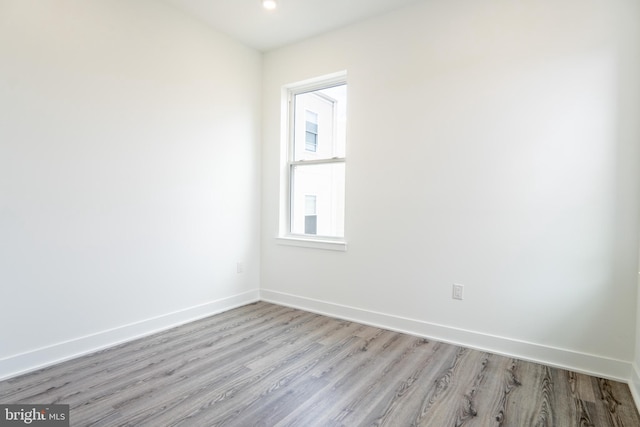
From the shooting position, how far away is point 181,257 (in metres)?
3.02

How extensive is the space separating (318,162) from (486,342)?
2167 millimetres

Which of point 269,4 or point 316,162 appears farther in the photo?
point 316,162

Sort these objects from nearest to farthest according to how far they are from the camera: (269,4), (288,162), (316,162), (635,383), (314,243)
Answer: (635,383) < (269,4) < (314,243) < (316,162) < (288,162)

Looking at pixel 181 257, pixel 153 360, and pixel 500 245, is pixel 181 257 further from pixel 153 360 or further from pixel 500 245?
pixel 500 245

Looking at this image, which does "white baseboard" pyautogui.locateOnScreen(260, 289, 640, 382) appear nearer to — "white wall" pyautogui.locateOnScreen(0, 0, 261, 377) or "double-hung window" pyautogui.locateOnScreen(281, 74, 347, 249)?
"double-hung window" pyautogui.locateOnScreen(281, 74, 347, 249)

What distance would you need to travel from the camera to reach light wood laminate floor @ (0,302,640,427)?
67.9 inches

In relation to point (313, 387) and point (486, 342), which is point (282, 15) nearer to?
point (313, 387)

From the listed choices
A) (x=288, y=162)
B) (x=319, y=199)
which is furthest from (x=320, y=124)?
(x=319, y=199)

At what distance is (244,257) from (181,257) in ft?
2.44

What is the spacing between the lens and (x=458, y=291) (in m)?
2.63

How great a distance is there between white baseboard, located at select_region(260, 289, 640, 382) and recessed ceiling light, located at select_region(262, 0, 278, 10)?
2671 millimetres

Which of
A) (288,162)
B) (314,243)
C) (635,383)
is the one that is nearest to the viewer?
(635,383)

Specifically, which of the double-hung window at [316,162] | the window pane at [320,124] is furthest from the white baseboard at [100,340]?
the window pane at [320,124]

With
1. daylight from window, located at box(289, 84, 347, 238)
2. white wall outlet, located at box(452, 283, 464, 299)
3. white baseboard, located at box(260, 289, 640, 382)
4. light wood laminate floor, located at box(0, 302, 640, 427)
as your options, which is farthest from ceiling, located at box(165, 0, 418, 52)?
light wood laminate floor, located at box(0, 302, 640, 427)
